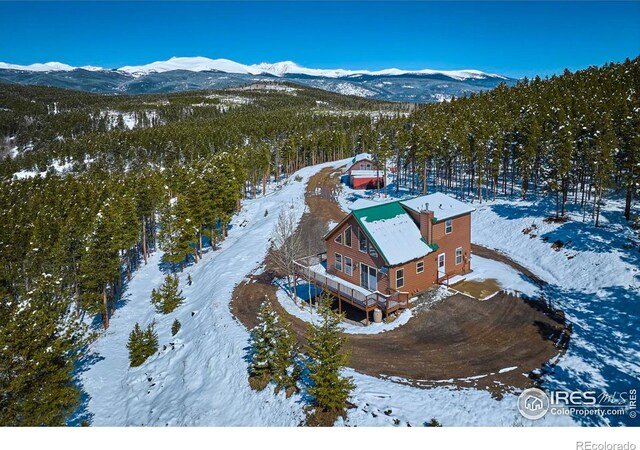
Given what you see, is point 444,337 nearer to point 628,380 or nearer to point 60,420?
point 628,380

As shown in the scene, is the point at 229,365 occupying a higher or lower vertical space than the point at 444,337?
lower

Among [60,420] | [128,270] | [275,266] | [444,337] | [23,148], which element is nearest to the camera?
[60,420]

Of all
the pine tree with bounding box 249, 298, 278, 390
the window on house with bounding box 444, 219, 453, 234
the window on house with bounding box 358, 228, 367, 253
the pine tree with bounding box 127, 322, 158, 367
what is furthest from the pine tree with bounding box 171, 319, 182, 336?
the window on house with bounding box 444, 219, 453, 234

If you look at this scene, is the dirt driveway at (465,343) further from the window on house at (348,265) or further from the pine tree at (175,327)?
the window on house at (348,265)

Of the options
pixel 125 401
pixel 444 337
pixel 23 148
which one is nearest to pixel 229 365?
pixel 125 401

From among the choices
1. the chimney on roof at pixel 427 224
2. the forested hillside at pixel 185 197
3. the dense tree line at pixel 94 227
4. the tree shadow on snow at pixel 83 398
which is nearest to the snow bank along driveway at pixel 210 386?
the tree shadow on snow at pixel 83 398

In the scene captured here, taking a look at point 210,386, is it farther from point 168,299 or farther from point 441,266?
point 441,266

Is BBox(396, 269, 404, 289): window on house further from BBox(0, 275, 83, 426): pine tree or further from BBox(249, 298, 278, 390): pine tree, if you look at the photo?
BBox(0, 275, 83, 426): pine tree
